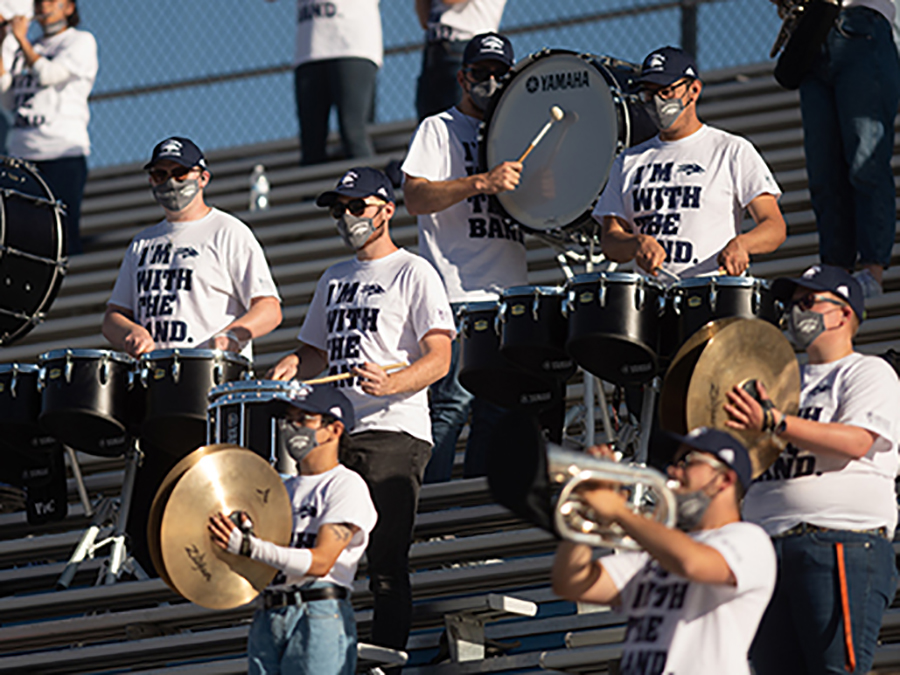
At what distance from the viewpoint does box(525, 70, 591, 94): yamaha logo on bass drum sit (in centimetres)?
720

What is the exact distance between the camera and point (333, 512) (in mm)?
5461

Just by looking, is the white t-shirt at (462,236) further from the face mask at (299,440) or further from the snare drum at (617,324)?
the face mask at (299,440)

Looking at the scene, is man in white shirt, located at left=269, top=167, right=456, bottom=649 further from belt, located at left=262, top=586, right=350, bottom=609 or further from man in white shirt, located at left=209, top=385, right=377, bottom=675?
belt, located at left=262, top=586, right=350, bottom=609

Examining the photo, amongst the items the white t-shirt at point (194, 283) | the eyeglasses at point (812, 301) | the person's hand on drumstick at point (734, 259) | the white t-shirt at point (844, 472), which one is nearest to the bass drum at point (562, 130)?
the person's hand on drumstick at point (734, 259)

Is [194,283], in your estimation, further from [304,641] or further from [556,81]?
[304,641]

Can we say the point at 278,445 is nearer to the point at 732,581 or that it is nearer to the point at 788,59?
the point at 732,581

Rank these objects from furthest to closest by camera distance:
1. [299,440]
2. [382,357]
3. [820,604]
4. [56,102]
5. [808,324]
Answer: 1. [56,102]
2. [382,357]
3. [299,440]
4. [808,324]
5. [820,604]

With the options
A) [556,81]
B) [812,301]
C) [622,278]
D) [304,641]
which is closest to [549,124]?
[556,81]

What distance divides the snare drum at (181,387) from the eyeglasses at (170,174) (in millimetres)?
794

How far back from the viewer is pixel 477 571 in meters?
6.68

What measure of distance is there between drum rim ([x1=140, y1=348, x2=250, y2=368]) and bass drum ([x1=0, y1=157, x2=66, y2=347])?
1380mm

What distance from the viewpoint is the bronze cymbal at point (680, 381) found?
530cm

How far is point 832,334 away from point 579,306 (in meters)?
1.27

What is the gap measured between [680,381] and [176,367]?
211cm
